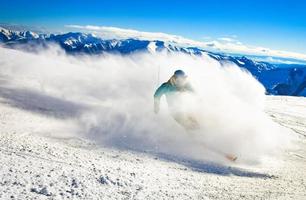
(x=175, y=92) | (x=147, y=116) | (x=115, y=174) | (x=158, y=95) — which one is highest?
(x=175, y=92)

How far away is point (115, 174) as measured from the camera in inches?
327

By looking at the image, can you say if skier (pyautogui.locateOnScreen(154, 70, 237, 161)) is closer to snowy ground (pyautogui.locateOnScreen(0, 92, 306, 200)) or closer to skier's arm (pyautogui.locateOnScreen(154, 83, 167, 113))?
skier's arm (pyautogui.locateOnScreen(154, 83, 167, 113))

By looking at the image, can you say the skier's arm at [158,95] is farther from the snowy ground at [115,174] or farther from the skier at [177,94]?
the snowy ground at [115,174]

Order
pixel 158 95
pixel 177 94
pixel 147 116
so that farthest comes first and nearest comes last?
pixel 147 116, pixel 177 94, pixel 158 95

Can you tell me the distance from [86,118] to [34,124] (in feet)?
8.94

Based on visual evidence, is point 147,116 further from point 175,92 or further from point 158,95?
point 175,92

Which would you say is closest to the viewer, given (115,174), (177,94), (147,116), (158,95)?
(115,174)

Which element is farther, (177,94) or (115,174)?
(177,94)

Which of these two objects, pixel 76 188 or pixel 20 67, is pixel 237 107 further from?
pixel 20 67

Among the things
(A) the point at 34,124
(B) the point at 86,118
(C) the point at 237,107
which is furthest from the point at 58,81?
(C) the point at 237,107

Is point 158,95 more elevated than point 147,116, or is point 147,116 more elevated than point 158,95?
point 158,95

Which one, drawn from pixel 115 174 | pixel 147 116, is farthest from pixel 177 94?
pixel 115 174

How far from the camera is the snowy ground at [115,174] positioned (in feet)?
24.2

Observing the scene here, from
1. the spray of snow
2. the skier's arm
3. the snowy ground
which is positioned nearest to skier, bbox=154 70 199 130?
the skier's arm
